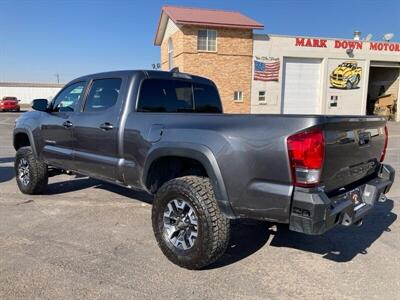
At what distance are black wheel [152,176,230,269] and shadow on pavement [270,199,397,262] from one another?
117cm

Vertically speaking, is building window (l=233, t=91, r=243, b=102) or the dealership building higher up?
the dealership building

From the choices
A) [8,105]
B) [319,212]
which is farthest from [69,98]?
[8,105]

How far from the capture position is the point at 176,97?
15.9 feet

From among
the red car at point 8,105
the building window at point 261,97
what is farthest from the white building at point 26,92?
the building window at point 261,97

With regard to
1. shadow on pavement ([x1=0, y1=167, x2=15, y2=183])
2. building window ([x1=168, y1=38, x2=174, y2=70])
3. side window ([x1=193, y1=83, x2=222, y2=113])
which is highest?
building window ([x1=168, y1=38, x2=174, y2=70])

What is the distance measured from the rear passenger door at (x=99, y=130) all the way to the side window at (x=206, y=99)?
1100 mm

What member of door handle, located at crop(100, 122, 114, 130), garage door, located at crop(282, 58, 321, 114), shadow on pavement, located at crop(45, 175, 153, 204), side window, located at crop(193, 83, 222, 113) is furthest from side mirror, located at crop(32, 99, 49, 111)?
garage door, located at crop(282, 58, 321, 114)

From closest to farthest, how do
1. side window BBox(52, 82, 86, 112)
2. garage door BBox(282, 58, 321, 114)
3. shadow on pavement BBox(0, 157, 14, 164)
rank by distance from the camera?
side window BBox(52, 82, 86, 112), shadow on pavement BBox(0, 157, 14, 164), garage door BBox(282, 58, 321, 114)

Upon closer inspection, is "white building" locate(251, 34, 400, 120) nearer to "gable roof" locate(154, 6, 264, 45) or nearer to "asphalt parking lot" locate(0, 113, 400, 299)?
"gable roof" locate(154, 6, 264, 45)

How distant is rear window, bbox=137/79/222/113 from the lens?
14.7 ft

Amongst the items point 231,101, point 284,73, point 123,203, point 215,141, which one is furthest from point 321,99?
point 215,141

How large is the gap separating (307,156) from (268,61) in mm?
24257

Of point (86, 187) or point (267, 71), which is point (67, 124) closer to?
point (86, 187)

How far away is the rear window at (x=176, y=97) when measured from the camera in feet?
14.7
